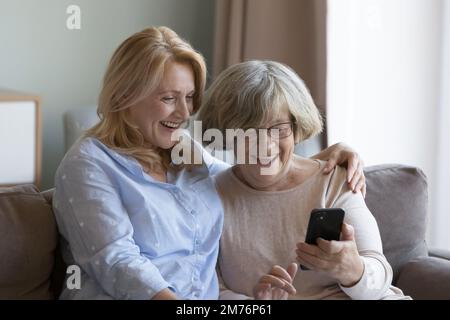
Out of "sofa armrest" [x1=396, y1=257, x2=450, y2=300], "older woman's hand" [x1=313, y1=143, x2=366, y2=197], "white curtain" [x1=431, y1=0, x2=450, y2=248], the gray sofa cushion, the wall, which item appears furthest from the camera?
the wall

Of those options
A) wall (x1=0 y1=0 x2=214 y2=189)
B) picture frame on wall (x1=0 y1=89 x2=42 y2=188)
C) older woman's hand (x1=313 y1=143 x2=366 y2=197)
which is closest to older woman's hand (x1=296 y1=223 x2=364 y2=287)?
older woman's hand (x1=313 y1=143 x2=366 y2=197)

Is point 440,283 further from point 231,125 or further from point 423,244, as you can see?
point 231,125

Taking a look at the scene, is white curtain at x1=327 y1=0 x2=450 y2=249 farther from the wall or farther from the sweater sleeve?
the sweater sleeve

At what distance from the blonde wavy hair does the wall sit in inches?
73.1

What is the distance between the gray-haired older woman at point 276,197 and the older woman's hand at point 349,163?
2 cm

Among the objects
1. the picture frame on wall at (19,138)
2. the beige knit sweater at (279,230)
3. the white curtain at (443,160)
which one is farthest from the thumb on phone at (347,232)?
the picture frame on wall at (19,138)

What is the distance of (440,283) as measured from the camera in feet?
6.73

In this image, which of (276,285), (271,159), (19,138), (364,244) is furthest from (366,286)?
(19,138)

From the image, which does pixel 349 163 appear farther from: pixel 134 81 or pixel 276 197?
pixel 134 81

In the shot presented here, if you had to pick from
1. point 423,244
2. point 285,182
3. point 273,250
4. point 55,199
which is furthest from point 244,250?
point 423,244

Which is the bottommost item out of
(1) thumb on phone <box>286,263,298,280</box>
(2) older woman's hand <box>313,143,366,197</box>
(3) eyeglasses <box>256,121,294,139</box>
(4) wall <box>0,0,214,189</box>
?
(1) thumb on phone <box>286,263,298,280</box>

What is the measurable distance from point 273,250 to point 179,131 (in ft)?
1.09

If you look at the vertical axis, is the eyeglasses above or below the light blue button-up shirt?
above

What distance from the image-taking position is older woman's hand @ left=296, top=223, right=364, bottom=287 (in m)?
1.70
